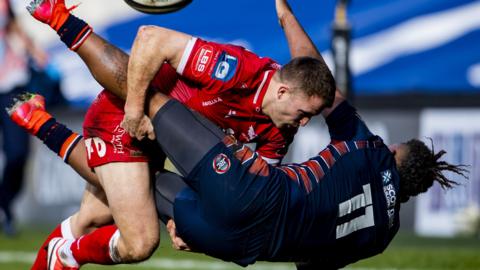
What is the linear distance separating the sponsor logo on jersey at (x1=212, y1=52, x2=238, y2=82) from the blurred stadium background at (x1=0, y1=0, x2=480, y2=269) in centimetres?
409

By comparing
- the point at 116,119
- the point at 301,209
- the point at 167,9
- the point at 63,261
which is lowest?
the point at 63,261

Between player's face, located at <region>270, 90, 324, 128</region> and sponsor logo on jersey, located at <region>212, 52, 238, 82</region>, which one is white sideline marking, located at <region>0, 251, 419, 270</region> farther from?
sponsor logo on jersey, located at <region>212, 52, 238, 82</region>

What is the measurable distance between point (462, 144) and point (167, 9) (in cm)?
663

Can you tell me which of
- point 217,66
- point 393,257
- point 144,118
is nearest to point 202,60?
point 217,66

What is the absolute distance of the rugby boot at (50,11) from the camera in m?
5.90

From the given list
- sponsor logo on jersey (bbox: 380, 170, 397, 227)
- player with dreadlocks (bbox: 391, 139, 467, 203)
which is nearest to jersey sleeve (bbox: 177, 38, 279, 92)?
sponsor logo on jersey (bbox: 380, 170, 397, 227)

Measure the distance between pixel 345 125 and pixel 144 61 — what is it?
1382 millimetres

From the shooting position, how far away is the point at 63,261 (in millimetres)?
6812

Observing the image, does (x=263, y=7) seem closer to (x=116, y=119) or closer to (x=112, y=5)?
(x=112, y=5)

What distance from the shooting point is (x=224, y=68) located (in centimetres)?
600

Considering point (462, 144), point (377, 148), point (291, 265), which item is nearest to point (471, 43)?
point (462, 144)

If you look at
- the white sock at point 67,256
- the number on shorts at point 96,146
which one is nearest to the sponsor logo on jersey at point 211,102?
the number on shorts at point 96,146

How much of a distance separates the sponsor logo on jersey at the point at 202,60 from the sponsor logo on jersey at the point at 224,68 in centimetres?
7

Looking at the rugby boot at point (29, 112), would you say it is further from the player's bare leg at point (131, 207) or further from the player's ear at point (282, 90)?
the player's ear at point (282, 90)
